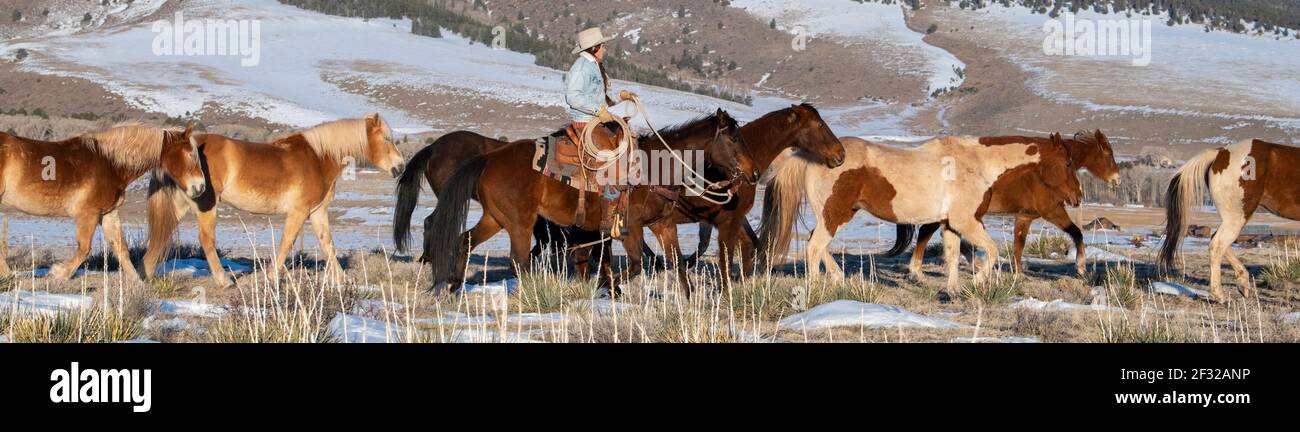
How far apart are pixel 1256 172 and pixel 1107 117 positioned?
129 ft

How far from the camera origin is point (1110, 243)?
18562 mm

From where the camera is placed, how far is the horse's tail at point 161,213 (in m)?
11.3

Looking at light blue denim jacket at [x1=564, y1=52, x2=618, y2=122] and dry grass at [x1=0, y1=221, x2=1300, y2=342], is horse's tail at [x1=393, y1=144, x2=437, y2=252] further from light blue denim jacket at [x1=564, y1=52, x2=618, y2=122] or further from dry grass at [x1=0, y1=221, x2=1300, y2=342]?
light blue denim jacket at [x1=564, y1=52, x2=618, y2=122]

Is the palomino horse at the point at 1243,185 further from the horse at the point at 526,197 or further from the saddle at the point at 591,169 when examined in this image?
the saddle at the point at 591,169

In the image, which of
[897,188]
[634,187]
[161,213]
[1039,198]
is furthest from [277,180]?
[1039,198]

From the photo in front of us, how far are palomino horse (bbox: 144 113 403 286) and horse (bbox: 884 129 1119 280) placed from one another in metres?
5.75

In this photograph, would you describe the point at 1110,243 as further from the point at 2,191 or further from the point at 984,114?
the point at 984,114

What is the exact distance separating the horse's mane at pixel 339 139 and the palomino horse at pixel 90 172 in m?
1.26

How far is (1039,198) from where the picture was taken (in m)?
13.4

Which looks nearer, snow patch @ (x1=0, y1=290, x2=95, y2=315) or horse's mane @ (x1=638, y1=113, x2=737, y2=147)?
snow patch @ (x1=0, y1=290, x2=95, y2=315)

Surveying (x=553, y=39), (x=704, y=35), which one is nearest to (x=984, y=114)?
(x=704, y=35)

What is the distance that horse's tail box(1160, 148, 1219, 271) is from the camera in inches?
465

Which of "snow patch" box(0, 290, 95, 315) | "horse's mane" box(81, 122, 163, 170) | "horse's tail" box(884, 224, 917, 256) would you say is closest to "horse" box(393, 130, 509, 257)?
"horse's mane" box(81, 122, 163, 170)

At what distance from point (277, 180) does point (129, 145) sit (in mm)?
1331
